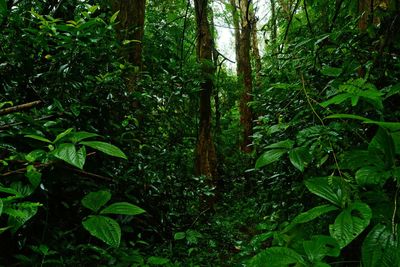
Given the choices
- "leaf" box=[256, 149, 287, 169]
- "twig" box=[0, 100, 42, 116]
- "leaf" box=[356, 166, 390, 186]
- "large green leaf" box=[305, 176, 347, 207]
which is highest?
"twig" box=[0, 100, 42, 116]

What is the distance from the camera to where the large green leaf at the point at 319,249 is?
41.0 inches

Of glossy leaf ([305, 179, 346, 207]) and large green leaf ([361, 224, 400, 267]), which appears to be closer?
large green leaf ([361, 224, 400, 267])

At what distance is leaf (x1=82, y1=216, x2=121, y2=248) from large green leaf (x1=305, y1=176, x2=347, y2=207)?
805 millimetres

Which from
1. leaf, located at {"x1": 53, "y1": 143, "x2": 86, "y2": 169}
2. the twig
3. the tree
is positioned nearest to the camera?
Result: leaf, located at {"x1": 53, "y1": 143, "x2": 86, "y2": 169}

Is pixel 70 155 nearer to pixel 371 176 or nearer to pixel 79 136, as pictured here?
pixel 79 136

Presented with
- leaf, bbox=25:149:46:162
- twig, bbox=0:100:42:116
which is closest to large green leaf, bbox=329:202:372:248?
leaf, bbox=25:149:46:162

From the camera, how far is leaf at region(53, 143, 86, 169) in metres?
1.27

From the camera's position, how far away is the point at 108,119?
2.38 metres

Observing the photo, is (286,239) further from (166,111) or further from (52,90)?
(166,111)

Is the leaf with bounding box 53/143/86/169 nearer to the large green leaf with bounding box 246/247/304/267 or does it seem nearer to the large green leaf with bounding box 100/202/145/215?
the large green leaf with bounding box 100/202/145/215

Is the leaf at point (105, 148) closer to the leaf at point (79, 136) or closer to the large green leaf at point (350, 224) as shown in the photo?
the leaf at point (79, 136)

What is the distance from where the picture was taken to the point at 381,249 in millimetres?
1018

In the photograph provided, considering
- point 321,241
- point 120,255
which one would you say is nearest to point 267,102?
point 120,255

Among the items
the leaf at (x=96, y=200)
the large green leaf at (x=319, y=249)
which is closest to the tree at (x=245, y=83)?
the leaf at (x=96, y=200)
